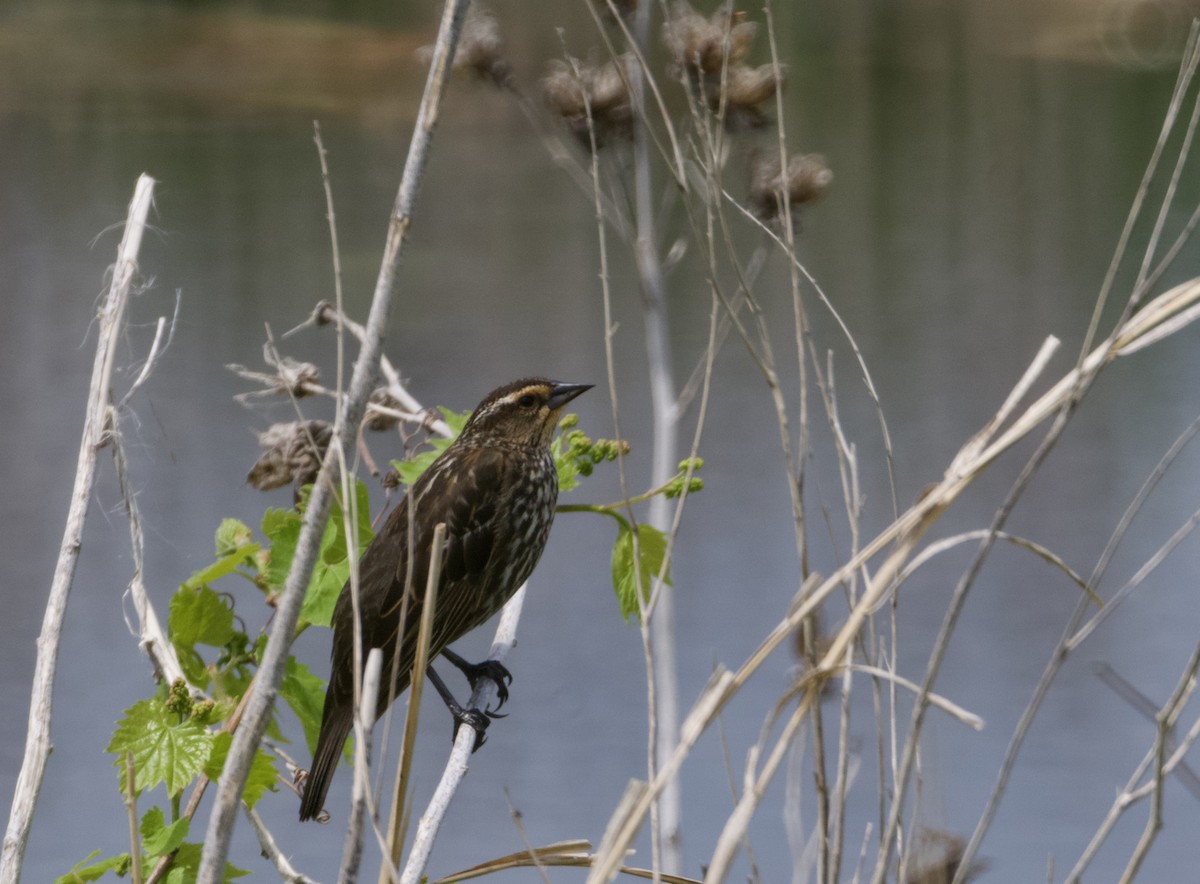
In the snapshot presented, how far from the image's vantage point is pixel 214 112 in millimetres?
9484

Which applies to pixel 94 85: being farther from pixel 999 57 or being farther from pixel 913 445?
pixel 913 445

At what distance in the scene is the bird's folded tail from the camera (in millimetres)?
1366

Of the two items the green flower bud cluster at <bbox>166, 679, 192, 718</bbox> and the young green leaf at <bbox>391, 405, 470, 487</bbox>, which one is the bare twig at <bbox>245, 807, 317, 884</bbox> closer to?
the green flower bud cluster at <bbox>166, 679, 192, 718</bbox>

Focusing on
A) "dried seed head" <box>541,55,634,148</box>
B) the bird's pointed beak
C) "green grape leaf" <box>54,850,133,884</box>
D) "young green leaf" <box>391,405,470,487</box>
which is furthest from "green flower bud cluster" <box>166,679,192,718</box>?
the bird's pointed beak

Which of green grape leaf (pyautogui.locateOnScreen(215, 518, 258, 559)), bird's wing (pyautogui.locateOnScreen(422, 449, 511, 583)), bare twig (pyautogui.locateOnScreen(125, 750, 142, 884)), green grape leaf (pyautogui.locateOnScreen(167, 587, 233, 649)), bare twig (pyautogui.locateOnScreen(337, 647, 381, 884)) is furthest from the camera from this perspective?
bird's wing (pyautogui.locateOnScreen(422, 449, 511, 583))

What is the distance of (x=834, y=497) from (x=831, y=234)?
130 inches

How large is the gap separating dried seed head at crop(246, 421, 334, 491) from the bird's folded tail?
9.1 inches

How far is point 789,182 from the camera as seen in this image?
1.36m

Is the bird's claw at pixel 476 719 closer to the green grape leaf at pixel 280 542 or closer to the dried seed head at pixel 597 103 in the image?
the green grape leaf at pixel 280 542

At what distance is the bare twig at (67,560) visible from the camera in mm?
1043

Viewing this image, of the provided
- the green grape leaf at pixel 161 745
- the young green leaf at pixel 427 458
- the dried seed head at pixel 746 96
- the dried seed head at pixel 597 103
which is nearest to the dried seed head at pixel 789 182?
the dried seed head at pixel 746 96

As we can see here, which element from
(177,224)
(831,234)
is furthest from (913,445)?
(177,224)

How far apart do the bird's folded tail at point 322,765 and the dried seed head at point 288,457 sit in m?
0.23

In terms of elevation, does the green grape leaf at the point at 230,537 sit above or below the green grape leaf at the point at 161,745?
above
